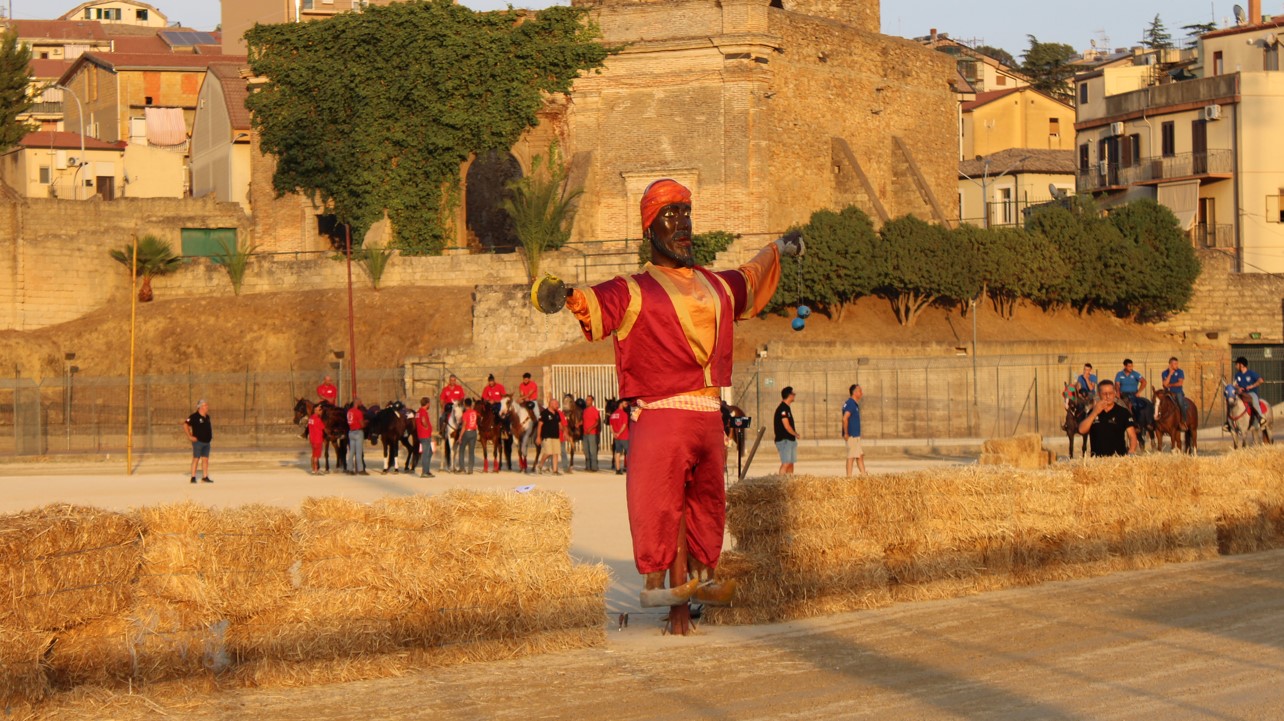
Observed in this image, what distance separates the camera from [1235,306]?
168 feet

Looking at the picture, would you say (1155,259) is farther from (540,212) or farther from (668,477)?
(668,477)

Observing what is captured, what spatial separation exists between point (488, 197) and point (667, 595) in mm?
47202

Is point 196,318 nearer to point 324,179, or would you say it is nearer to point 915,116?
point 324,179

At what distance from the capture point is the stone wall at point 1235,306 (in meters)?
50.8

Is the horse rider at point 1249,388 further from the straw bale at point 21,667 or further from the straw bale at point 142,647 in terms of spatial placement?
the straw bale at point 21,667

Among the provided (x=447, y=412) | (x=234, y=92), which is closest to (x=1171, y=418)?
(x=447, y=412)

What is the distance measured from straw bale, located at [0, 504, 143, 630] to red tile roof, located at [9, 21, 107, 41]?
99608 mm

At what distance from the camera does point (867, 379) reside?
124ft

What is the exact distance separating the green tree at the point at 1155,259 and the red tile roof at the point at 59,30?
71907 millimetres

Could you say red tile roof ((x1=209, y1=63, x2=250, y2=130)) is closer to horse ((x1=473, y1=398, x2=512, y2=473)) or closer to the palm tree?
the palm tree

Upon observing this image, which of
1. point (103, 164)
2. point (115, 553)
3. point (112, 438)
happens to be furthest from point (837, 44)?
point (115, 553)

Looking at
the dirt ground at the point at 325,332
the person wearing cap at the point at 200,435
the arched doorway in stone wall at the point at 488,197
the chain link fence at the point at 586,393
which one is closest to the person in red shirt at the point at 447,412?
the chain link fence at the point at 586,393

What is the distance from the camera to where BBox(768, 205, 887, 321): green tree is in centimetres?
4366

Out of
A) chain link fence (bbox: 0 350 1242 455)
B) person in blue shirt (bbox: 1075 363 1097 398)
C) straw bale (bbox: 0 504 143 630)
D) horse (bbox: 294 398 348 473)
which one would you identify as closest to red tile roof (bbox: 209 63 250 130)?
chain link fence (bbox: 0 350 1242 455)
